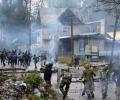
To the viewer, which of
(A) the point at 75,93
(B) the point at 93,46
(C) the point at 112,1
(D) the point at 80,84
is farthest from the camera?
(B) the point at 93,46

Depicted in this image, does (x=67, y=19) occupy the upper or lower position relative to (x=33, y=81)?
upper

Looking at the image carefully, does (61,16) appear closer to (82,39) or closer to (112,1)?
(82,39)

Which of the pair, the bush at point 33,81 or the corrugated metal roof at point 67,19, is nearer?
the bush at point 33,81

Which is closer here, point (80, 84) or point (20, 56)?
point (80, 84)

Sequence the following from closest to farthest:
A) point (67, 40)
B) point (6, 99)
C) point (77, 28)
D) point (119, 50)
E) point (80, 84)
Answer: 1. point (6, 99)
2. point (80, 84)
3. point (119, 50)
4. point (67, 40)
5. point (77, 28)

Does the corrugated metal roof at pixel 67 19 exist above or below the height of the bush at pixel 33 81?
above

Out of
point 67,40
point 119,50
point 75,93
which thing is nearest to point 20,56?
point 119,50

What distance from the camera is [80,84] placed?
78.3 feet

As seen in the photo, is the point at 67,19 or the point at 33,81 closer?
the point at 33,81

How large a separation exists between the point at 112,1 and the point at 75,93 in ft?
16.5

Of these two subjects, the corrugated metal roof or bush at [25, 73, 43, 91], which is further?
the corrugated metal roof

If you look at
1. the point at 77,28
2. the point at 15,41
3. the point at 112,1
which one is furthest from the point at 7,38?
the point at 112,1

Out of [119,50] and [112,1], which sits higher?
[112,1]

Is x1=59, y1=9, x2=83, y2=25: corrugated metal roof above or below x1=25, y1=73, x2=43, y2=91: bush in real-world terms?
above
